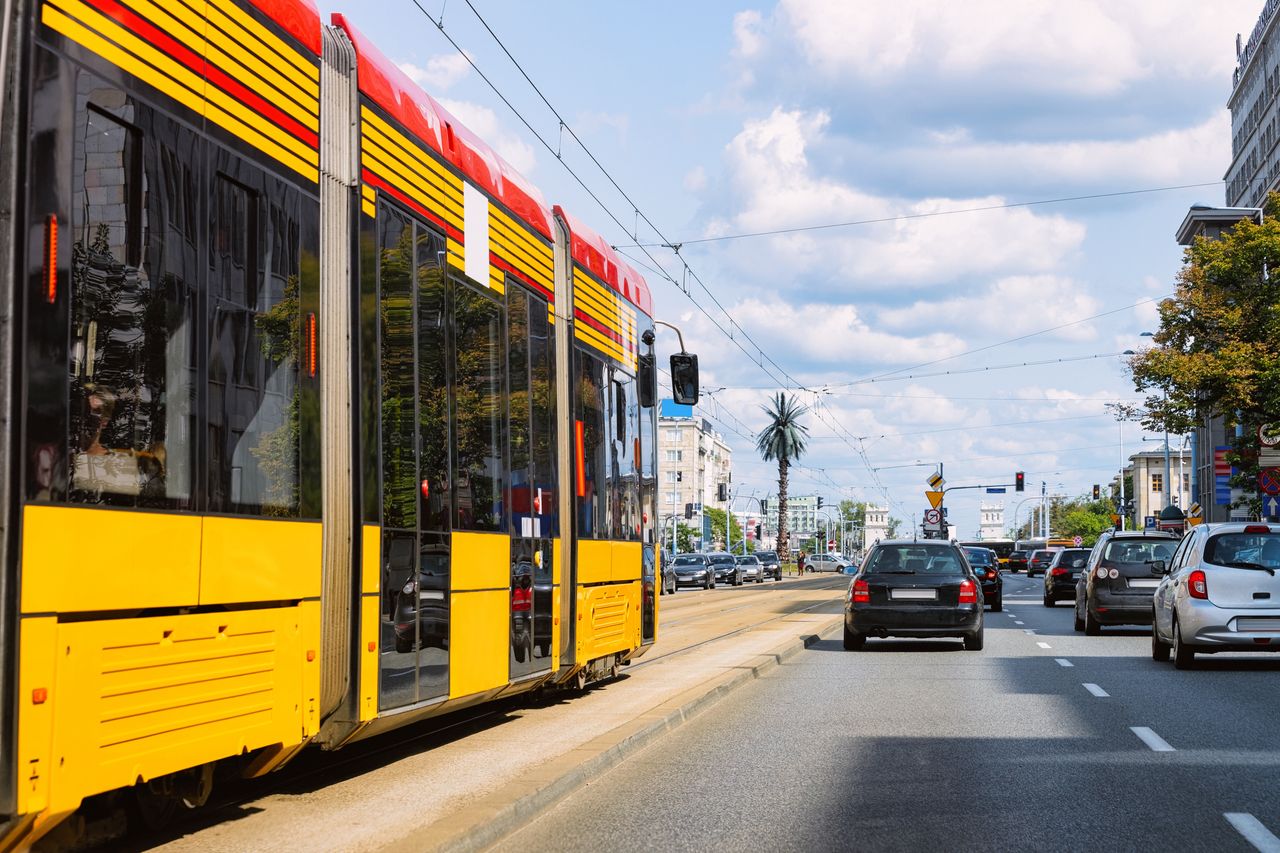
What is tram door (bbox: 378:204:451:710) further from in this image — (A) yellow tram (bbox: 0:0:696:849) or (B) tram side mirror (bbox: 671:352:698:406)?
(B) tram side mirror (bbox: 671:352:698:406)

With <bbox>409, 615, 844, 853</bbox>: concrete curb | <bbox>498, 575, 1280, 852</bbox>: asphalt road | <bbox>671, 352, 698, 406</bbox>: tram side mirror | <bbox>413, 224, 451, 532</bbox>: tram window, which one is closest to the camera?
<bbox>409, 615, 844, 853</bbox>: concrete curb

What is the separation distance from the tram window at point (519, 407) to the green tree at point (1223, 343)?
108 feet

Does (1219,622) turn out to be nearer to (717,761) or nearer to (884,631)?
(884,631)

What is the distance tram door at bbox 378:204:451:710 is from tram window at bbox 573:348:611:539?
150 inches

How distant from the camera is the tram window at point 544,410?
11.6 meters

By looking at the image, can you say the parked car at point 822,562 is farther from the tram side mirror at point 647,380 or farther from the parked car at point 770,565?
the tram side mirror at point 647,380

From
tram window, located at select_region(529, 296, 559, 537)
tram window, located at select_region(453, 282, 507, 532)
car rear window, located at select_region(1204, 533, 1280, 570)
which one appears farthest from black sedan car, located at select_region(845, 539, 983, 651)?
tram window, located at select_region(453, 282, 507, 532)

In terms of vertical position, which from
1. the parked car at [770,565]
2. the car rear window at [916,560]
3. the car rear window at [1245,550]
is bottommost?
the parked car at [770,565]

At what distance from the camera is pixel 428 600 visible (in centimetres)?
890

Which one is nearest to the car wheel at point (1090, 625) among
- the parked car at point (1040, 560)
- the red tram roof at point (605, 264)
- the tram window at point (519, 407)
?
the red tram roof at point (605, 264)

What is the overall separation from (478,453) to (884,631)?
41.9 ft

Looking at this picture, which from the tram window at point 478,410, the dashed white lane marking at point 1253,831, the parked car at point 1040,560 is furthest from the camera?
the parked car at point 1040,560

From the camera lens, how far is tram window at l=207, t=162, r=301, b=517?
6504mm

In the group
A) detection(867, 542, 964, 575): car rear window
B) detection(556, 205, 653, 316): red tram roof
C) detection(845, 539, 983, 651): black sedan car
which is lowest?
detection(845, 539, 983, 651): black sedan car
